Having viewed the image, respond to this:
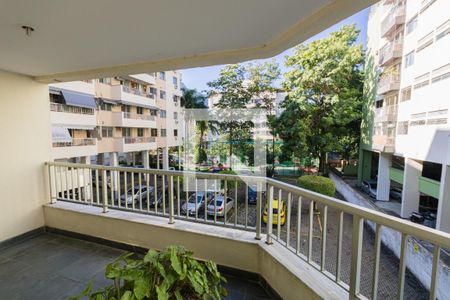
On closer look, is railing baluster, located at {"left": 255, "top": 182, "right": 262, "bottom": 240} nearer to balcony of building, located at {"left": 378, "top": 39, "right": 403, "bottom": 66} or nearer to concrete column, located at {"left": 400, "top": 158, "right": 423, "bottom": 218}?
concrete column, located at {"left": 400, "top": 158, "right": 423, "bottom": 218}

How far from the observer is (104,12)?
1.32m

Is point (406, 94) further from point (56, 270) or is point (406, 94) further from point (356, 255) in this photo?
point (56, 270)

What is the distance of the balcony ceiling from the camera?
1259mm

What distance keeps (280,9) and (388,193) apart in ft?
42.7

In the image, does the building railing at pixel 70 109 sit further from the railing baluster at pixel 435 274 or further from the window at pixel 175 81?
the railing baluster at pixel 435 274

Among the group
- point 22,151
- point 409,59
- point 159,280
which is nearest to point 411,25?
point 409,59

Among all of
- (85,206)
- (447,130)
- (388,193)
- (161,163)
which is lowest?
(388,193)

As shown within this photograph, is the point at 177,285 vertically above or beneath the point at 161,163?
above

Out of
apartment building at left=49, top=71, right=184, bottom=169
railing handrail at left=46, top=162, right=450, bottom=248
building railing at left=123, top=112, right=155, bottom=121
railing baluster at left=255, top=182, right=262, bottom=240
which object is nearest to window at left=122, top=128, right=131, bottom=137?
apartment building at left=49, top=71, right=184, bottom=169

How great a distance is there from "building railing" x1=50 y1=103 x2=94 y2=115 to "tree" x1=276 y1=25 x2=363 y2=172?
30.2ft

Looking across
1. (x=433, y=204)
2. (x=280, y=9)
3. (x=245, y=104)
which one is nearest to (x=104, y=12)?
(x=280, y=9)

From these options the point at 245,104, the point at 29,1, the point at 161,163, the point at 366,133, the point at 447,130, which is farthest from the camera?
the point at 161,163

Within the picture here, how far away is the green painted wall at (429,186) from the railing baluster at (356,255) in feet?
29.3

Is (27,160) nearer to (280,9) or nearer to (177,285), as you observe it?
(177,285)
